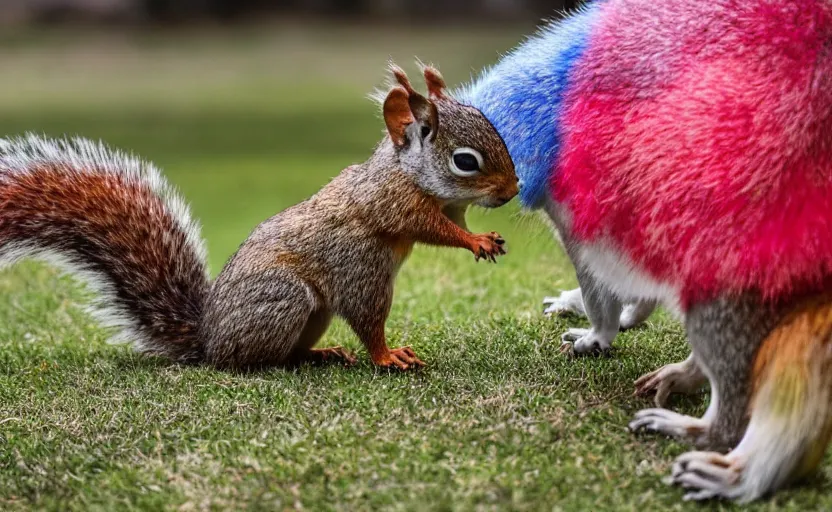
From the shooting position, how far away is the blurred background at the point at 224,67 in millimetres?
7430

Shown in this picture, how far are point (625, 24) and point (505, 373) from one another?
946mm

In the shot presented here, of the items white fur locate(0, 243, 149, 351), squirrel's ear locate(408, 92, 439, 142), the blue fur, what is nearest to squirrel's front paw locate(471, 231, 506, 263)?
the blue fur

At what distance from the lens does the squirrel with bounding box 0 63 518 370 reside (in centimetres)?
235

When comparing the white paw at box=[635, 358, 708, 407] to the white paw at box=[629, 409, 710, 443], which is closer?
the white paw at box=[629, 409, 710, 443]

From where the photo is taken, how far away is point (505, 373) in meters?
2.40

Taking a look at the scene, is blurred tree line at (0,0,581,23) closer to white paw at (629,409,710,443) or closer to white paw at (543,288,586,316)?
white paw at (543,288,586,316)

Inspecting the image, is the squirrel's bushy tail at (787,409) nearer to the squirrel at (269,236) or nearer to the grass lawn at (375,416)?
the grass lawn at (375,416)

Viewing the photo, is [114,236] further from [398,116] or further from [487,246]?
[487,246]

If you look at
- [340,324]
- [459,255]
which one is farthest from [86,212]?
[459,255]

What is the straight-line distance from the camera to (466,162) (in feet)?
7.57

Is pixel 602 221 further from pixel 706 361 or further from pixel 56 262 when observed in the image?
pixel 56 262

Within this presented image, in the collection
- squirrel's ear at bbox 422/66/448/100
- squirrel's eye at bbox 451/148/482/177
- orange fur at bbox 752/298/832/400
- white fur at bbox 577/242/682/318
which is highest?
squirrel's ear at bbox 422/66/448/100

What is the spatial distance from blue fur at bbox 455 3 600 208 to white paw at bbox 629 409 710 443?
2.18ft

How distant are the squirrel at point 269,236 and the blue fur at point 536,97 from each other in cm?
8
